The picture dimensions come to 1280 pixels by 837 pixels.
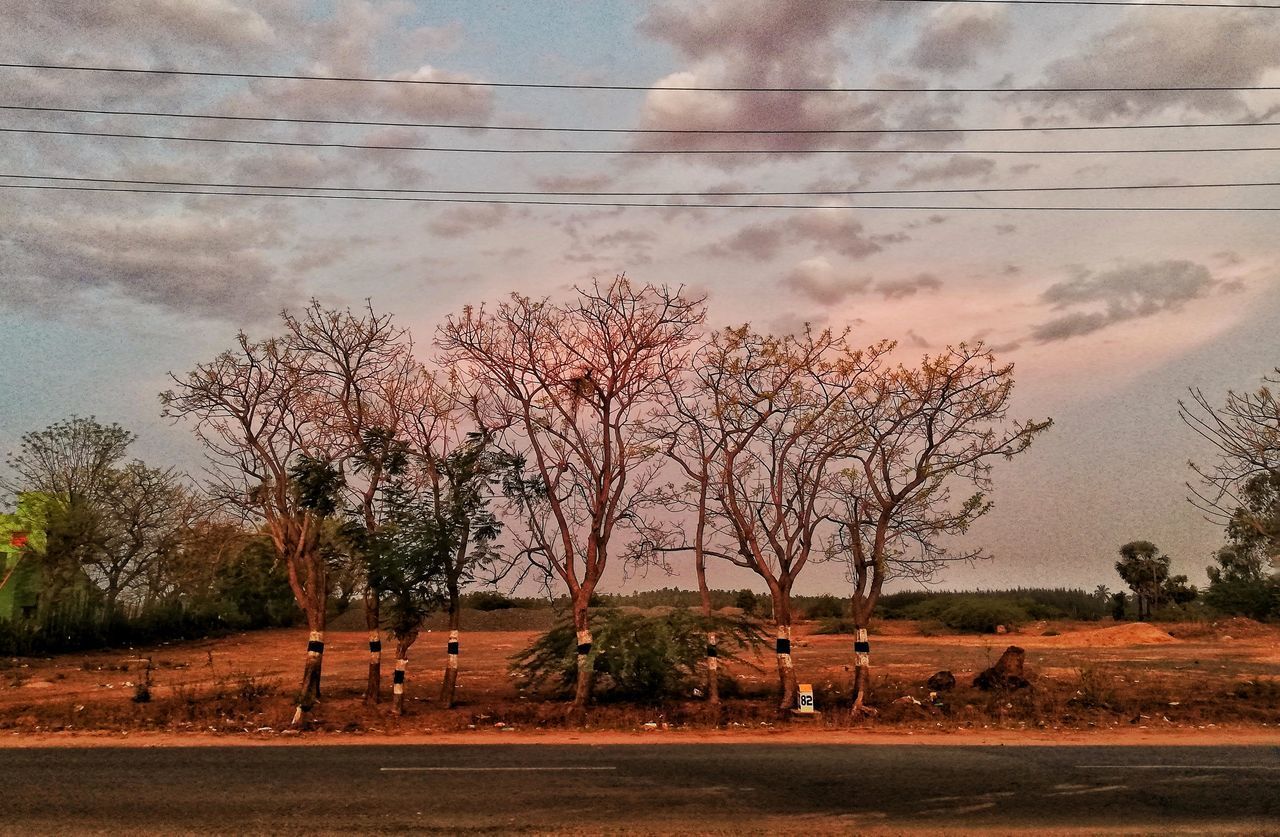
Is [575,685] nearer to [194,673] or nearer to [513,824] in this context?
[513,824]

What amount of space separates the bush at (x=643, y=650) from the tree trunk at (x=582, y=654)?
1.17ft

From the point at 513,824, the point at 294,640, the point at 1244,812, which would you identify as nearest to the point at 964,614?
the point at 294,640

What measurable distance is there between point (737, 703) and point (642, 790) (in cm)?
1105

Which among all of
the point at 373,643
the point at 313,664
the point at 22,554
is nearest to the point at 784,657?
the point at 373,643

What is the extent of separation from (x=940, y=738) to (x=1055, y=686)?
28.6ft

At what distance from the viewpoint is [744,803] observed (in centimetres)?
1184

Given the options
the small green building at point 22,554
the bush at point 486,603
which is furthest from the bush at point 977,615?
the small green building at point 22,554

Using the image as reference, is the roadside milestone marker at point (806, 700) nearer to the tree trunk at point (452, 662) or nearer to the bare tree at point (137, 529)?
the tree trunk at point (452, 662)

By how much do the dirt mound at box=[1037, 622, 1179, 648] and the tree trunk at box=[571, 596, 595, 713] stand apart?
1187 inches

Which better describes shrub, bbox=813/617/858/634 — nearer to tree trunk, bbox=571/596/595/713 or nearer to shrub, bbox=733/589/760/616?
shrub, bbox=733/589/760/616

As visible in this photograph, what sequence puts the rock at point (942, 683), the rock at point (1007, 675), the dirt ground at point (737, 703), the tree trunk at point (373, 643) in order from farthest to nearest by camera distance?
the rock at point (942, 683) → the rock at point (1007, 675) → the tree trunk at point (373, 643) → the dirt ground at point (737, 703)

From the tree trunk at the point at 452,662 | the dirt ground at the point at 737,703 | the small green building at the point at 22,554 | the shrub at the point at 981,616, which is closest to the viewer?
the dirt ground at the point at 737,703

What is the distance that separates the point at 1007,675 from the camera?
25.0 m

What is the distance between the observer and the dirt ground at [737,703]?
20.2 m
